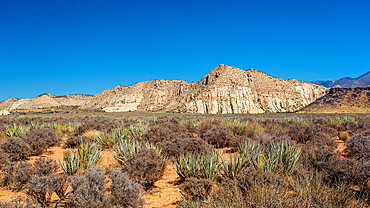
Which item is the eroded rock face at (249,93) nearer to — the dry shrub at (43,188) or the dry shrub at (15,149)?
the dry shrub at (15,149)

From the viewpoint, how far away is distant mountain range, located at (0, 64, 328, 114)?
204ft

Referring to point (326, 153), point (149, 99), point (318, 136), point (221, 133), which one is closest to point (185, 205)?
point (326, 153)

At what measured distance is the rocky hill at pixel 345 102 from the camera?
2094 inches

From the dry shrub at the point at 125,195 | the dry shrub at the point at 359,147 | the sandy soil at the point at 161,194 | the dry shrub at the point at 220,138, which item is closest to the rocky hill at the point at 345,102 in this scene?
the dry shrub at the point at 359,147

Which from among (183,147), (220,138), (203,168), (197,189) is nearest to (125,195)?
(197,189)

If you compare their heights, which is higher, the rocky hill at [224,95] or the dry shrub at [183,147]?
the rocky hill at [224,95]

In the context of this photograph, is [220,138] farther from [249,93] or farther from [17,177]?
[249,93]

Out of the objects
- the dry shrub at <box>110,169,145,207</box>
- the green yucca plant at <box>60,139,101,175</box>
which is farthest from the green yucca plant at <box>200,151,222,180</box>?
the green yucca plant at <box>60,139,101,175</box>

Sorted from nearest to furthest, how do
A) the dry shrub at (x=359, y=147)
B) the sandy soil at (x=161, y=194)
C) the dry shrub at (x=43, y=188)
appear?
the dry shrub at (x=43, y=188) < the sandy soil at (x=161, y=194) < the dry shrub at (x=359, y=147)

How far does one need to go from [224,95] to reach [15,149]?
6025 cm

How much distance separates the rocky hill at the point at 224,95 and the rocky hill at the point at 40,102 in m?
38.7

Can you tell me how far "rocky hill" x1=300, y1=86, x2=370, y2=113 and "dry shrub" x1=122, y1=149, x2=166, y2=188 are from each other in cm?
6395

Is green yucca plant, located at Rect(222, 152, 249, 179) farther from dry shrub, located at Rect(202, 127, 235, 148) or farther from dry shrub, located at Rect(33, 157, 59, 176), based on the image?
dry shrub, located at Rect(202, 127, 235, 148)

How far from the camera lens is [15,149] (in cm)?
656
